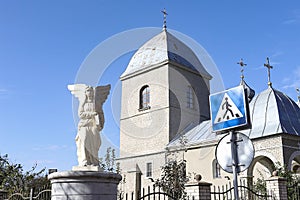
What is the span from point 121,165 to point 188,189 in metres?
19.1

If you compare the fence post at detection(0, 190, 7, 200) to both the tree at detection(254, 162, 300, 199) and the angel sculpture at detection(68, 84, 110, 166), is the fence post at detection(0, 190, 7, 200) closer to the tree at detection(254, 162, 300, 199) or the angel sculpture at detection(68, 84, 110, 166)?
the angel sculpture at detection(68, 84, 110, 166)

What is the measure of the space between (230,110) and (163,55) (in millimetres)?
22562

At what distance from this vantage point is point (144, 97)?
27938 millimetres

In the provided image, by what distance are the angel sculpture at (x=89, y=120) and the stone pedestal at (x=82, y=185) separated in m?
0.54

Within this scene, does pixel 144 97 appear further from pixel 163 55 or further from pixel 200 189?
pixel 200 189

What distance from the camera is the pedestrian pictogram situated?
199 inches

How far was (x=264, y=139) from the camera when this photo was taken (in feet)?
59.4

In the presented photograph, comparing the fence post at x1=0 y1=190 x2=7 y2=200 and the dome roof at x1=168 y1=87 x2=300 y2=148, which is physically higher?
the dome roof at x1=168 y1=87 x2=300 y2=148

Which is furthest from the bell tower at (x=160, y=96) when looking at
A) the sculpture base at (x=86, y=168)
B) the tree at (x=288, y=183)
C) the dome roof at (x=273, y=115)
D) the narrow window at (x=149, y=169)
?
the sculpture base at (x=86, y=168)

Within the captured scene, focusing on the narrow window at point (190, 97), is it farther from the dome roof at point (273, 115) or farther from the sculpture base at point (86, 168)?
the sculpture base at point (86, 168)

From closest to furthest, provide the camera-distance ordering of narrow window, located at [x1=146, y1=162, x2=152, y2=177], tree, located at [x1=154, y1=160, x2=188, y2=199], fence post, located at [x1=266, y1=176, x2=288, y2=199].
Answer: fence post, located at [x1=266, y1=176, x2=288, y2=199]
tree, located at [x1=154, y1=160, x2=188, y2=199]
narrow window, located at [x1=146, y1=162, x2=152, y2=177]

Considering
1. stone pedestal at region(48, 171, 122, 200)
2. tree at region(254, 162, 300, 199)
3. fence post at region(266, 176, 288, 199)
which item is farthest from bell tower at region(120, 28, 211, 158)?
stone pedestal at region(48, 171, 122, 200)

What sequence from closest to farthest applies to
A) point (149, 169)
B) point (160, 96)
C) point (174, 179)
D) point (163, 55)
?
1. point (174, 179)
2. point (149, 169)
3. point (160, 96)
4. point (163, 55)

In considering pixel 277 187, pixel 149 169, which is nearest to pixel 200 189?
pixel 277 187
